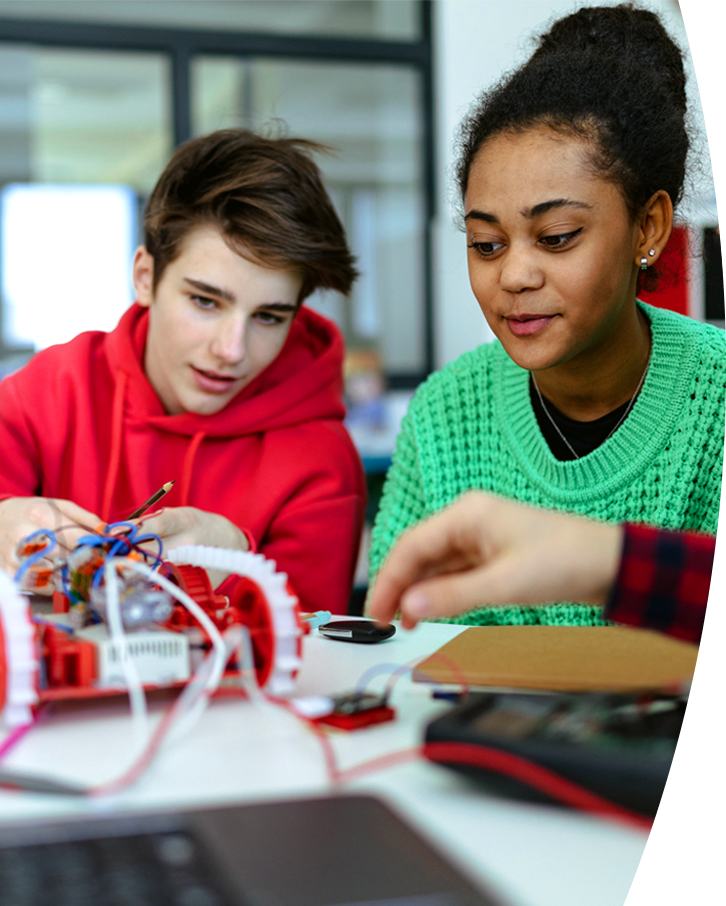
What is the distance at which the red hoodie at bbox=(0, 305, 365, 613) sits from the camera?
4.68 feet

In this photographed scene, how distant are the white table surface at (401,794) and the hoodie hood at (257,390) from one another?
0.78m

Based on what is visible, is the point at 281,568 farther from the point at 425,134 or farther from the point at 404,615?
the point at 425,134

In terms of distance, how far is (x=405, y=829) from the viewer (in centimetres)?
46

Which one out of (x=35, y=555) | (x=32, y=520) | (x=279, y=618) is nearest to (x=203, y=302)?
(x=32, y=520)

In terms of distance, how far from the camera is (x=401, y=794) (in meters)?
0.53

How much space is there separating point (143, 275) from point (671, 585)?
1.14 metres

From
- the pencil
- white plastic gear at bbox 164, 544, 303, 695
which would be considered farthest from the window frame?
white plastic gear at bbox 164, 544, 303, 695

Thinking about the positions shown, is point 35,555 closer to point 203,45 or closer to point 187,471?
point 187,471

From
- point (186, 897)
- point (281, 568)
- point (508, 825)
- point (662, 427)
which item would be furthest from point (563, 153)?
point (186, 897)

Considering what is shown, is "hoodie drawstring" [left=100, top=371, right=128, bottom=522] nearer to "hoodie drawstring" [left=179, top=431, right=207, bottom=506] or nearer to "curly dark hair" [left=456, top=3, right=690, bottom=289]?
"hoodie drawstring" [left=179, top=431, right=207, bottom=506]

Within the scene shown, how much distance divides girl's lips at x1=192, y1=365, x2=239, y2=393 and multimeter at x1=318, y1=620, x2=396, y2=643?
0.57 metres

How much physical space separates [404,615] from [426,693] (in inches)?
4.7

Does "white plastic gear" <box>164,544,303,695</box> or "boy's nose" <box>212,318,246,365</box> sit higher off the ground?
"boy's nose" <box>212,318,246,365</box>

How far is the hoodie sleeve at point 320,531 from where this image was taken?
1395 millimetres
